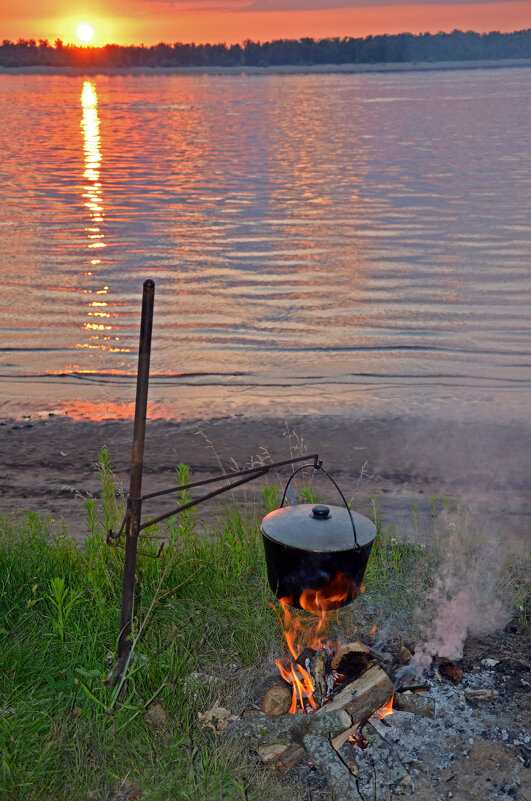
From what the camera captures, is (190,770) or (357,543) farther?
(357,543)

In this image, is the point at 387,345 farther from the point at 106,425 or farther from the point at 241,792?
Answer: the point at 241,792

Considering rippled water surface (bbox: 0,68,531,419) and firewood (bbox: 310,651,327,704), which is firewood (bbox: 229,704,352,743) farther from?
rippled water surface (bbox: 0,68,531,419)

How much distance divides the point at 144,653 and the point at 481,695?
176 cm

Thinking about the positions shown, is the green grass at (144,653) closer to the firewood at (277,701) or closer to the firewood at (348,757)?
→ the firewood at (277,701)

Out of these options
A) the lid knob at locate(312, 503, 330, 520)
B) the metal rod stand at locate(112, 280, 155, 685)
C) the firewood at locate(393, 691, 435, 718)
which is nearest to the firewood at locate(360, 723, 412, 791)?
the firewood at locate(393, 691, 435, 718)

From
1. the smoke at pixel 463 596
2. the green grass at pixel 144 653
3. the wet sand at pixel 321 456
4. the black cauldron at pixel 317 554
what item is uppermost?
the black cauldron at pixel 317 554

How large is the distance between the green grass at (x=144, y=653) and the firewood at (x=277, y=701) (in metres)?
0.16

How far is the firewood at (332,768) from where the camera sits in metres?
3.58

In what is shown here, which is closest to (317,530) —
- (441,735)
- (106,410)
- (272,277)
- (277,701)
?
(277,701)

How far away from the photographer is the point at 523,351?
10734 mm

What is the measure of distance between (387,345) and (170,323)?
329 cm

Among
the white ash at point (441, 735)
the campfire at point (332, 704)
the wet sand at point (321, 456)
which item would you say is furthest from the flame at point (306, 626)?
the wet sand at point (321, 456)

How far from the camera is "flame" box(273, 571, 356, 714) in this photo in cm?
396

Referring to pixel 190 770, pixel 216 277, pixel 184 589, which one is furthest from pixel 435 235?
pixel 190 770
